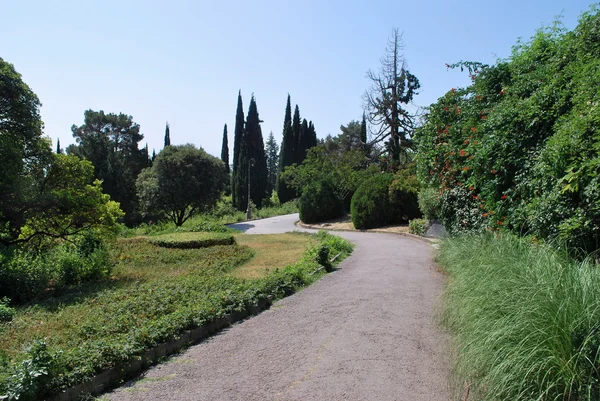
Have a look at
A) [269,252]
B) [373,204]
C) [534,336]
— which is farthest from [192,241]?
[534,336]

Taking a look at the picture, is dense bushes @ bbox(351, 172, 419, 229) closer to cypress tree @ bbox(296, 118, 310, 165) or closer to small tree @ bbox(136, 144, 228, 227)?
small tree @ bbox(136, 144, 228, 227)

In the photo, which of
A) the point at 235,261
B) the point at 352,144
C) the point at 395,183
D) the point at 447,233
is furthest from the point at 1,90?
the point at 352,144

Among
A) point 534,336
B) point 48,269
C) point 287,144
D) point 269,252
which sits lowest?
point 269,252

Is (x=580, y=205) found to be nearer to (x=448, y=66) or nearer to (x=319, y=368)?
(x=319, y=368)

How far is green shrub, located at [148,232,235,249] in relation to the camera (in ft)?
57.3

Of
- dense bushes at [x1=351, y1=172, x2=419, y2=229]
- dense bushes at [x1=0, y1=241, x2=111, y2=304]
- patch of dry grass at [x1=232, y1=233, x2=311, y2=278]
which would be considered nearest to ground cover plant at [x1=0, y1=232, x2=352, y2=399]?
patch of dry grass at [x1=232, y1=233, x2=311, y2=278]

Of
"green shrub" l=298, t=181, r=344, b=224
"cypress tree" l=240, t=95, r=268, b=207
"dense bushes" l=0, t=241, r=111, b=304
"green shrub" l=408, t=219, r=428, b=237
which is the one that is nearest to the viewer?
"dense bushes" l=0, t=241, r=111, b=304

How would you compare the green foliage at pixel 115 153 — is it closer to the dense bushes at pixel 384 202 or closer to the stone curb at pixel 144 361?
the dense bushes at pixel 384 202

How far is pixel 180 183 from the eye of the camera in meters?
31.5

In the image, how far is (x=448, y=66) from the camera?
1080cm

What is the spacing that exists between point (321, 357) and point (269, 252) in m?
11.7

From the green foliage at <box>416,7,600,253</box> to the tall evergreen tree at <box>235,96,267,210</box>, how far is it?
3519 centimetres

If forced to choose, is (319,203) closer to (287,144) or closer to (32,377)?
(287,144)

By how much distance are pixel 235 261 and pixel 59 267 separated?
189 inches
